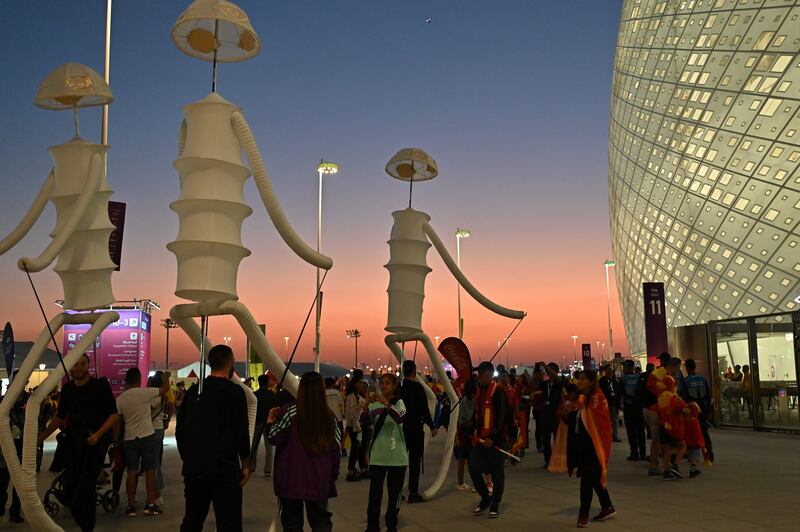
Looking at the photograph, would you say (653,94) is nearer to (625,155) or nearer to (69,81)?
(625,155)

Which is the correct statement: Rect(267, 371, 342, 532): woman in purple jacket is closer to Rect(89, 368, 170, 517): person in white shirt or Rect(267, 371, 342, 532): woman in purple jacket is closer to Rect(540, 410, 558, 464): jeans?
Rect(89, 368, 170, 517): person in white shirt

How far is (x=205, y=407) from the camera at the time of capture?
455cm

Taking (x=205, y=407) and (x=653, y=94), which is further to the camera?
(x=653, y=94)

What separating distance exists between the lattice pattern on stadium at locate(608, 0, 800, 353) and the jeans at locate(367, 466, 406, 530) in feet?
90.4

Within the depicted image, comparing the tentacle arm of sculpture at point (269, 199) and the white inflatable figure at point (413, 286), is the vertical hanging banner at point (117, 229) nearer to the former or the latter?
the white inflatable figure at point (413, 286)

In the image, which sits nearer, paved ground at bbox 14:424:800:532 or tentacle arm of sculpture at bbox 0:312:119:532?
tentacle arm of sculpture at bbox 0:312:119:532

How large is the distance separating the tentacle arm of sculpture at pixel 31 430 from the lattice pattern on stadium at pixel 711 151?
29.3m

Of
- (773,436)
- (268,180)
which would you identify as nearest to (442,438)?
(773,436)

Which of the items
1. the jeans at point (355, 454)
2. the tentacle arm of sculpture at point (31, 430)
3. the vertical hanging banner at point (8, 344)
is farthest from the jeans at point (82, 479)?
the vertical hanging banner at point (8, 344)

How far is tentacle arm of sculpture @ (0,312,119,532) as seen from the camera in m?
5.89

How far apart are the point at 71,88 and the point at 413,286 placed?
167 inches

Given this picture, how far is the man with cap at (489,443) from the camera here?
7.37 meters

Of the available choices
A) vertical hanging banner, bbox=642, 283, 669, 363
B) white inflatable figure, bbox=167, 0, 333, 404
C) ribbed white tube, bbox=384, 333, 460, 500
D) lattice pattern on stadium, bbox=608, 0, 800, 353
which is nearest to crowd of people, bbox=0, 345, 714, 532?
ribbed white tube, bbox=384, 333, 460, 500

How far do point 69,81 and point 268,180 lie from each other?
2528 millimetres
